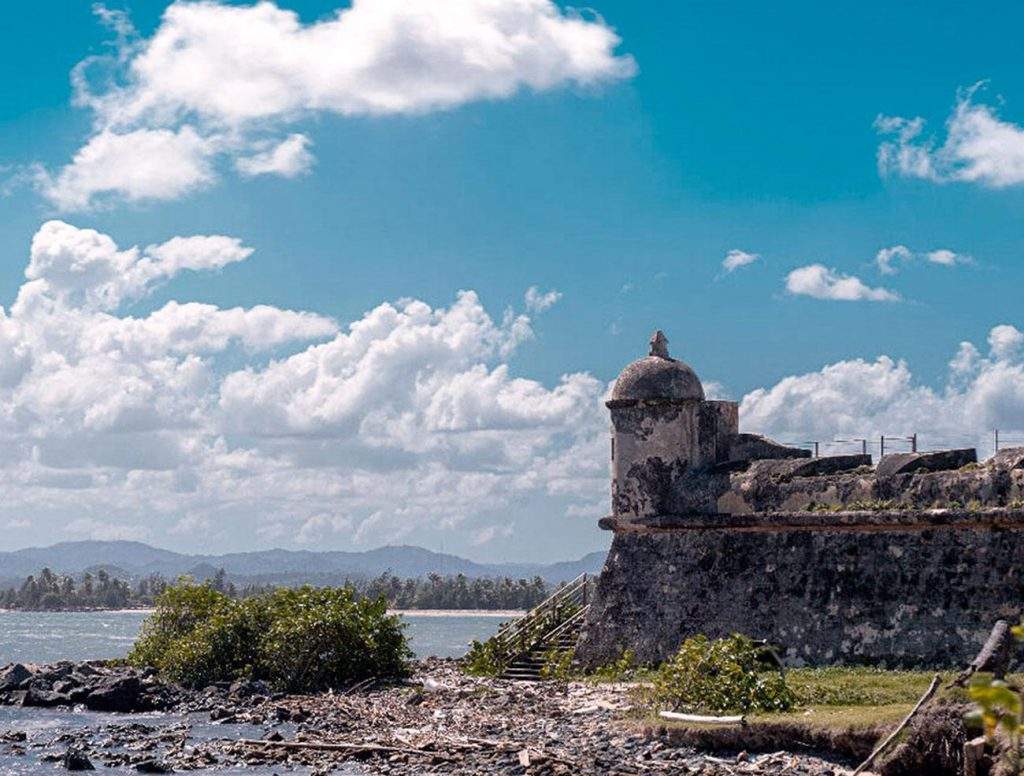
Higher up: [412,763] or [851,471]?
[851,471]

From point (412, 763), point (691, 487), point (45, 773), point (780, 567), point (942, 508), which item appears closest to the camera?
point (412, 763)

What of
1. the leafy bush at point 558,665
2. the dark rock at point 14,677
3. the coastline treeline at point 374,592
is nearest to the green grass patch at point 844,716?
the leafy bush at point 558,665

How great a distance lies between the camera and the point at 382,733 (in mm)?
22719

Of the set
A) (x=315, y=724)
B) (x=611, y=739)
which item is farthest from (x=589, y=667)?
(x=611, y=739)

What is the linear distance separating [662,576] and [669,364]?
175 inches

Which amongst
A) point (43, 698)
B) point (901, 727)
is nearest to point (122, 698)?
point (43, 698)

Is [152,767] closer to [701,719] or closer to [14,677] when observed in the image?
[701,719]

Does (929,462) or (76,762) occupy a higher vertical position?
(929,462)

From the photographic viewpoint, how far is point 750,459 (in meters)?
27.8

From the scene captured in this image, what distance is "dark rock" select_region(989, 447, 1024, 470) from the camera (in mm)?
22891

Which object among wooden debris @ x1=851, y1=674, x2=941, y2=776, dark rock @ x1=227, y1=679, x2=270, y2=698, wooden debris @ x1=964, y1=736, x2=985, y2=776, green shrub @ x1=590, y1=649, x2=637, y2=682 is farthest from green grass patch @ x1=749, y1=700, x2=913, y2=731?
dark rock @ x1=227, y1=679, x2=270, y2=698

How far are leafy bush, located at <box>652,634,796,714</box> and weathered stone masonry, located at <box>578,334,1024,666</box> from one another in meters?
3.20

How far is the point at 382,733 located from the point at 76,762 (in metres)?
4.99

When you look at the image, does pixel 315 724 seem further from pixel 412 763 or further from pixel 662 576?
pixel 662 576
